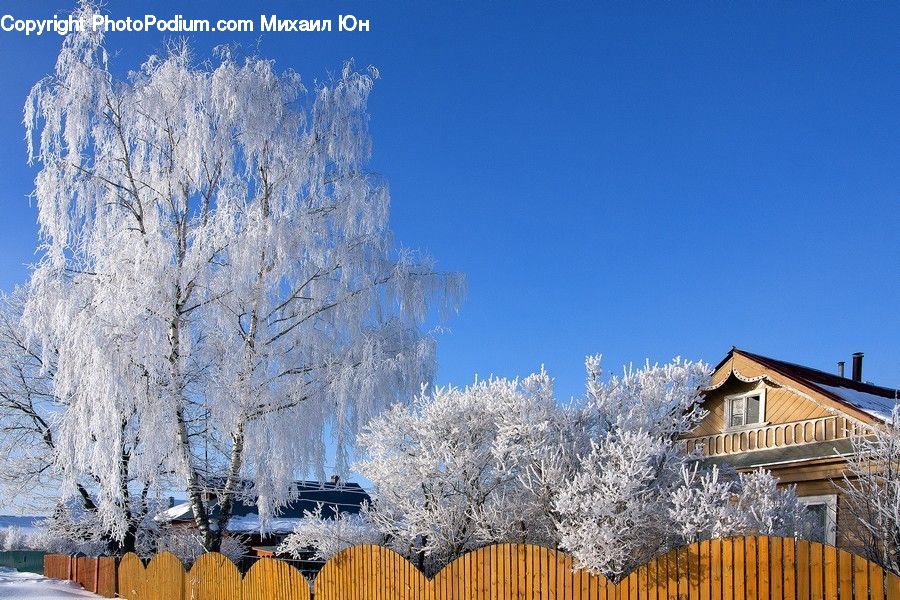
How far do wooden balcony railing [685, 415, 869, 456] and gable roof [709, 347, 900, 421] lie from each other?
36cm

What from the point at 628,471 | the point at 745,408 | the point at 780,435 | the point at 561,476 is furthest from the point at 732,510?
the point at 745,408

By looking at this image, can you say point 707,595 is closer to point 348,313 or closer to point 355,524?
point 355,524

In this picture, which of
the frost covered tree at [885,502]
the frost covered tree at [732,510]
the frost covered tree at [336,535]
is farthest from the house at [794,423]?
the frost covered tree at [336,535]

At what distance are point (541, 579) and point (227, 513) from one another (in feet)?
31.6

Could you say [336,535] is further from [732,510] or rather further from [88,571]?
[88,571]

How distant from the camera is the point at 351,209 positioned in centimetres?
1631

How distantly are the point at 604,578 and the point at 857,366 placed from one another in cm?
1428

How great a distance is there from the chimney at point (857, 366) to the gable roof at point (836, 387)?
95cm

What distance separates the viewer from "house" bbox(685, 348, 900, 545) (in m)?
14.3

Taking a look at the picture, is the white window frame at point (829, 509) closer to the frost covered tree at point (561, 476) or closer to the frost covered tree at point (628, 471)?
the frost covered tree at point (561, 476)

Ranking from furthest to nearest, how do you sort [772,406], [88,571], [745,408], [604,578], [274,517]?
[274,517]
[88,571]
[745,408]
[772,406]
[604,578]

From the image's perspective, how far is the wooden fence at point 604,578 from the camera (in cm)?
720

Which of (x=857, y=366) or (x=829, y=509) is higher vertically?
(x=857, y=366)

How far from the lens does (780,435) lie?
16203mm
